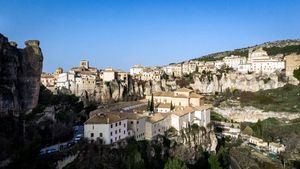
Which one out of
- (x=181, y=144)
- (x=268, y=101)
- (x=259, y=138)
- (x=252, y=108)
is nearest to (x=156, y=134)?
(x=181, y=144)

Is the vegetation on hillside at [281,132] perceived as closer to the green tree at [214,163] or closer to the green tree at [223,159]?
the green tree at [223,159]

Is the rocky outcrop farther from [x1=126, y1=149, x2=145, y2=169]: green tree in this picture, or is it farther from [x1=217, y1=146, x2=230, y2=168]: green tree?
[x1=126, y1=149, x2=145, y2=169]: green tree

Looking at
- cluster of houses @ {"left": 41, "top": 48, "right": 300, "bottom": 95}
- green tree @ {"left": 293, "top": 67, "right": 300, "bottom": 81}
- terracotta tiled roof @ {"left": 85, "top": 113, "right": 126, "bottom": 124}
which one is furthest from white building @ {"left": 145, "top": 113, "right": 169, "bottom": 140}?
green tree @ {"left": 293, "top": 67, "right": 300, "bottom": 81}

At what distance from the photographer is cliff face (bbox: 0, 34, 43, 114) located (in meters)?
38.7

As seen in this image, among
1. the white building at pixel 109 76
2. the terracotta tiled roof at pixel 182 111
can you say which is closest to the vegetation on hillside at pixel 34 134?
the terracotta tiled roof at pixel 182 111

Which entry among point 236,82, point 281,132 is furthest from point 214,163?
point 236,82

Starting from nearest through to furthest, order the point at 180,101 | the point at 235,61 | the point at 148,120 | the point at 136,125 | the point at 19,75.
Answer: the point at 136,125
the point at 19,75
the point at 148,120
the point at 180,101
the point at 235,61

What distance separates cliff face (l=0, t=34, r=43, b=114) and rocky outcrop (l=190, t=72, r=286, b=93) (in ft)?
175

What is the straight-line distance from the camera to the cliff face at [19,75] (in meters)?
38.7

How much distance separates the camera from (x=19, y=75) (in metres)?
42.9

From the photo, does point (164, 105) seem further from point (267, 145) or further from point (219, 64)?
point (219, 64)

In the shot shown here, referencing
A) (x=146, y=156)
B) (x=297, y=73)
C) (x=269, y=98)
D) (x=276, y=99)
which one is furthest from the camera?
(x=297, y=73)

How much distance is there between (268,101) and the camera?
78.1 meters

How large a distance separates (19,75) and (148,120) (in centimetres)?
1766
